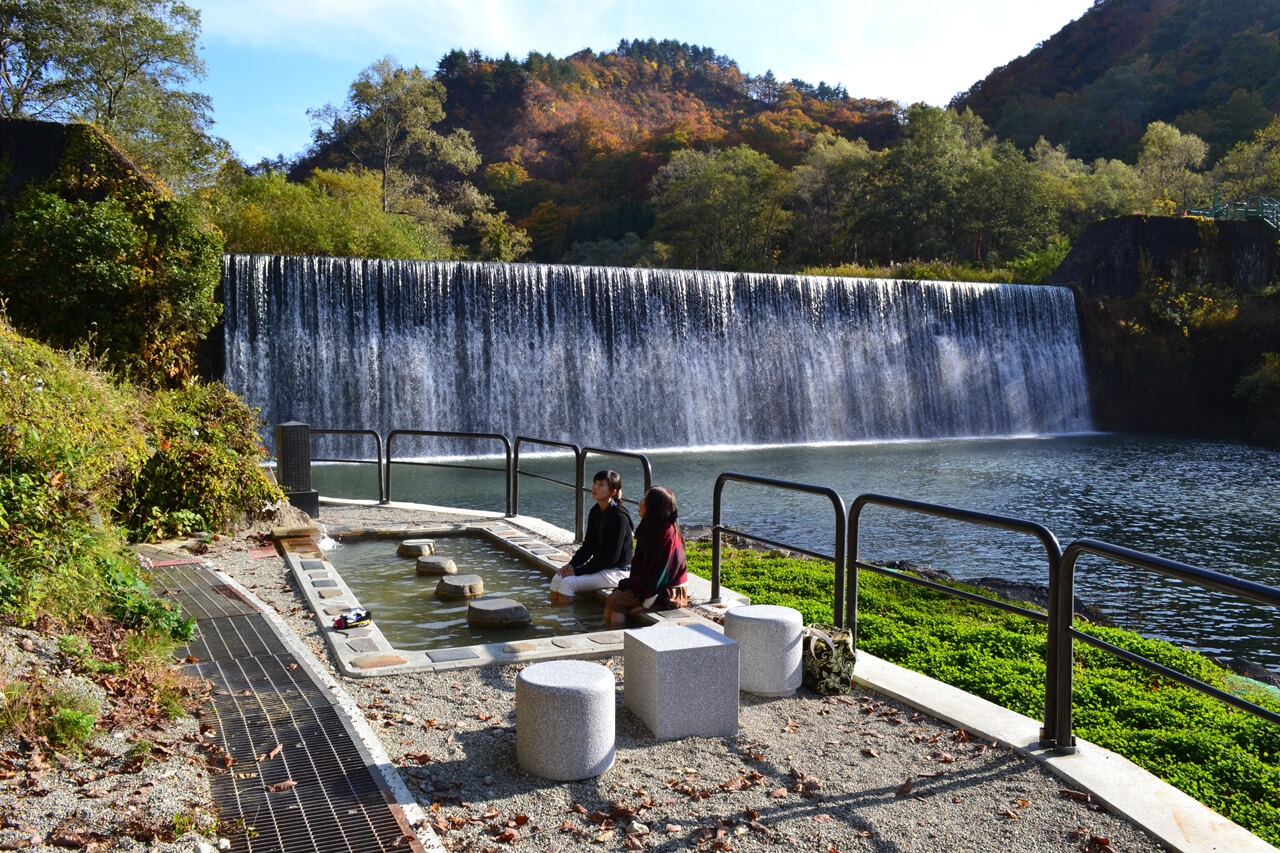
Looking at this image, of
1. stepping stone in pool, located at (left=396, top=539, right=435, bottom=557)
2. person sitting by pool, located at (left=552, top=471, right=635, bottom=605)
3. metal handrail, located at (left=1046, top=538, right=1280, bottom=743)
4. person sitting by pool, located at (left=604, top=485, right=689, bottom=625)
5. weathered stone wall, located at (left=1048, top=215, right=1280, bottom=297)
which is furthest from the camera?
weathered stone wall, located at (left=1048, top=215, right=1280, bottom=297)

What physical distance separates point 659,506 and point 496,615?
1398mm

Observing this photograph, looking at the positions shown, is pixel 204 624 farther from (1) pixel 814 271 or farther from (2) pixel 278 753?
(1) pixel 814 271

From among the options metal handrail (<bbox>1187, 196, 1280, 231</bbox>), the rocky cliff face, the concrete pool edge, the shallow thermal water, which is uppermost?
metal handrail (<bbox>1187, 196, 1280, 231</bbox>)

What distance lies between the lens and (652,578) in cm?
602

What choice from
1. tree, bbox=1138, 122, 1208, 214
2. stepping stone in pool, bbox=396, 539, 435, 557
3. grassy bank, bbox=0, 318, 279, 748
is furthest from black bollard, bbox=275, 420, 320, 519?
tree, bbox=1138, 122, 1208, 214

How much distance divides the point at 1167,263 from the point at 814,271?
42.2 feet

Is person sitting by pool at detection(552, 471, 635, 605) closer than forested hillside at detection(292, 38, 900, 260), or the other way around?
person sitting by pool at detection(552, 471, 635, 605)

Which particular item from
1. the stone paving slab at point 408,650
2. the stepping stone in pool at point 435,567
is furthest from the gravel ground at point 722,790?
the stepping stone in pool at point 435,567

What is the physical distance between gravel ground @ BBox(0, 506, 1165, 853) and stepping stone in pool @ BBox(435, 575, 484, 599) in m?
2.49

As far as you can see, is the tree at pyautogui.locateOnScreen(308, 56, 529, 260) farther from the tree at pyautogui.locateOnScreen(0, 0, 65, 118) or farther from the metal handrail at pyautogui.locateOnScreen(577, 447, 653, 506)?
the metal handrail at pyautogui.locateOnScreen(577, 447, 653, 506)

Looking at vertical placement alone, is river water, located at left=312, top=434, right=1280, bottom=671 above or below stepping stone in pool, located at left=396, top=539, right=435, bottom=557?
below

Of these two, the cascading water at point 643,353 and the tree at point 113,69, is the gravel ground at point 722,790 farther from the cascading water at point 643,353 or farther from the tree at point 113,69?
the tree at point 113,69

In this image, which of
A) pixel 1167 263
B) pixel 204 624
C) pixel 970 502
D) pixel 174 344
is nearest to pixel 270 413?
pixel 174 344

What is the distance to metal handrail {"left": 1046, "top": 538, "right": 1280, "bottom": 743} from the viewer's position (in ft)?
9.41
